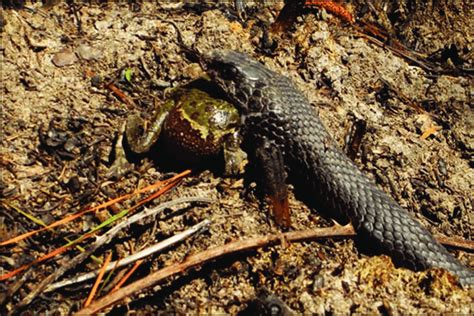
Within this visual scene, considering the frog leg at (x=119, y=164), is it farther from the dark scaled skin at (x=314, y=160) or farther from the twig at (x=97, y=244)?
the dark scaled skin at (x=314, y=160)

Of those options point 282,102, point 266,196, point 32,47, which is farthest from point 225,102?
point 32,47

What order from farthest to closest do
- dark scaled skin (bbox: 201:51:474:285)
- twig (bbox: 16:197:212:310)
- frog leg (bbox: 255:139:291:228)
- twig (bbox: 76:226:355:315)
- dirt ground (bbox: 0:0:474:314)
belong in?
frog leg (bbox: 255:139:291:228) < dark scaled skin (bbox: 201:51:474:285) < dirt ground (bbox: 0:0:474:314) < twig (bbox: 16:197:212:310) < twig (bbox: 76:226:355:315)

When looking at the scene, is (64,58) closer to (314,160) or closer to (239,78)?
(239,78)

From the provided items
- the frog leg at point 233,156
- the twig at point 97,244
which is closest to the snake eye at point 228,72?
the frog leg at point 233,156

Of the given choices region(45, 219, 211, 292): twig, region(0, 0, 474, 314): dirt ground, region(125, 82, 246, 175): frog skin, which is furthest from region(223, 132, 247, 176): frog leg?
region(45, 219, 211, 292): twig

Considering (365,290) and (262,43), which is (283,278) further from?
(262,43)

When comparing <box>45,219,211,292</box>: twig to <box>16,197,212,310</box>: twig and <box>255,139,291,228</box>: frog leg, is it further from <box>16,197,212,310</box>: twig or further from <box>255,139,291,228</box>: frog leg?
<box>255,139,291,228</box>: frog leg

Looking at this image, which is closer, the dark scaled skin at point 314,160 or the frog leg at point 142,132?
the dark scaled skin at point 314,160
